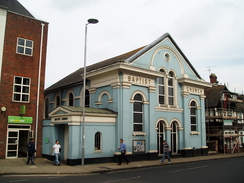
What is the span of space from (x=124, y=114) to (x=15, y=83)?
8301mm

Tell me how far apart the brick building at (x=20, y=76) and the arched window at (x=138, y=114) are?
23.9 feet

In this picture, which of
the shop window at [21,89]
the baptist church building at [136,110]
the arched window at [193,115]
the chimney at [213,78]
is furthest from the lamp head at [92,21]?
the chimney at [213,78]

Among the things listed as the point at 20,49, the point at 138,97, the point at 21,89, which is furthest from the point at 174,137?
the point at 20,49

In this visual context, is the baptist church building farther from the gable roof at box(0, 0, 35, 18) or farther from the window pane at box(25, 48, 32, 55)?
the gable roof at box(0, 0, 35, 18)

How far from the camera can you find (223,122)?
1131 inches

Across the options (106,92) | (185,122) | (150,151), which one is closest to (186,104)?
(185,122)

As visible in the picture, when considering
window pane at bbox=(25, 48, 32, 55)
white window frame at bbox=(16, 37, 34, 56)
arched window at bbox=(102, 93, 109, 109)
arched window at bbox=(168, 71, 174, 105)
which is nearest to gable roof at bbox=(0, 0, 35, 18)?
white window frame at bbox=(16, 37, 34, 56)

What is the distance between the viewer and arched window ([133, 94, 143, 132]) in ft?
66.5

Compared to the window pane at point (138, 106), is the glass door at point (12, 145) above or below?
below

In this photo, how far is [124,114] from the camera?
63.1 ft

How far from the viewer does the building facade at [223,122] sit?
29281mm

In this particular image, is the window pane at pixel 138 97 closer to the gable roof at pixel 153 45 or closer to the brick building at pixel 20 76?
the gable roof at pixel 153 45

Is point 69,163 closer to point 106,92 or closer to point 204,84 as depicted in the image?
point 106,92

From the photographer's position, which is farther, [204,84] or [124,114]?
[204,84]
